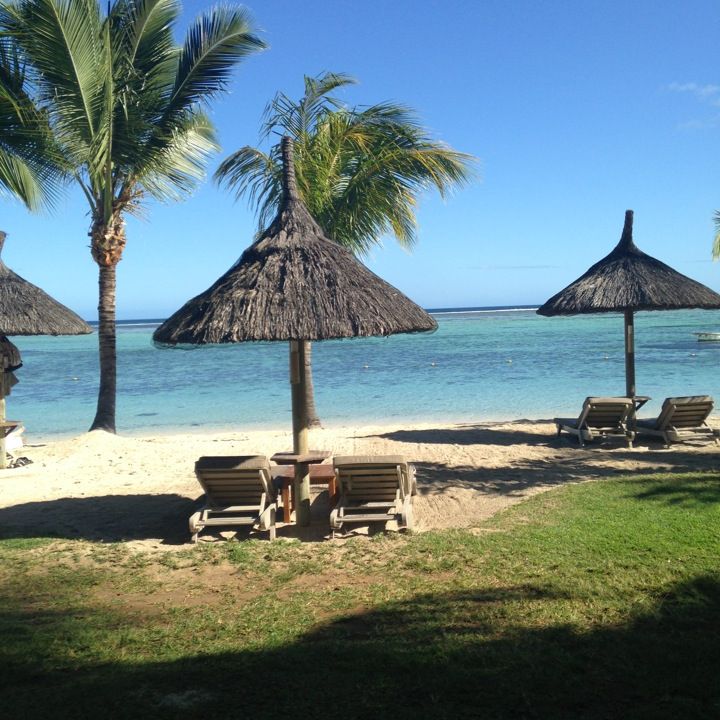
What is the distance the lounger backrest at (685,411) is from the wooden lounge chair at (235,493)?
228 inches

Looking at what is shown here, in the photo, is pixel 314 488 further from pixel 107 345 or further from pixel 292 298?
pixel 107 345

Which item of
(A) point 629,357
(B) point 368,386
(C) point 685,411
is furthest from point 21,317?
(B) point 368,386

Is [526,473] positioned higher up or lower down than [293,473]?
lower down

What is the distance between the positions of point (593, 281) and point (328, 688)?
30.6 feet

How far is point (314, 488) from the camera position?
7.97 metres

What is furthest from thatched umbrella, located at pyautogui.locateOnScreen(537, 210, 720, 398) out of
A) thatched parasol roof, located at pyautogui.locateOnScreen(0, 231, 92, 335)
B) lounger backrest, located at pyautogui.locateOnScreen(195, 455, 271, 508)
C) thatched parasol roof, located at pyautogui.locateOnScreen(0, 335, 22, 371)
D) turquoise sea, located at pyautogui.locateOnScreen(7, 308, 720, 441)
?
thatched parasol roof, located at pyautogui.locateOnScreen(0, 335, 22, 371)

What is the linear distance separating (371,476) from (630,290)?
633 centimetres

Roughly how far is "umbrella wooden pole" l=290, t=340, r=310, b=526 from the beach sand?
0.17m

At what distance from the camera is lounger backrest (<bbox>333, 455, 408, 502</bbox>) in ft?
20.6

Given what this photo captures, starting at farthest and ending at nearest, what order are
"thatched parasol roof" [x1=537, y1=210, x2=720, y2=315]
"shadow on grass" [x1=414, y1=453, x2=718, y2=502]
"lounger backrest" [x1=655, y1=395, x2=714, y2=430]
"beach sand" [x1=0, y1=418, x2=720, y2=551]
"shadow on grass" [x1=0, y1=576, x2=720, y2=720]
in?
1. "thatched parasol roof" [x1=537, y1=210, x2=720, y2=315]
2. "lounger backrest" [x1=655, y1=395, x2=714, y2=430]
3. "shadow on grass" [x1=414, y1=453, x2=718, y2=502]
4. "beach sand" [x1=0, y1=418, x2=720, y2=551]
5. "shadow on grass" [x1=0, y1=576, x2=720, y2=720]

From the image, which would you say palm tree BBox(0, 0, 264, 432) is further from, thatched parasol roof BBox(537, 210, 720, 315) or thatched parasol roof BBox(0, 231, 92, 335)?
thatched parasol roof BBox(537, 210, 720, 315)

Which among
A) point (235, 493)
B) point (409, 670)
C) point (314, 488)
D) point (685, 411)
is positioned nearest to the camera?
point (409, 670)

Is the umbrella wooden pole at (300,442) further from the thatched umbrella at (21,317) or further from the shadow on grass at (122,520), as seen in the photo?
the thatched umbrella at (21,317)

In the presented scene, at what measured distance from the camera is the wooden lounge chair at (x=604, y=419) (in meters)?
10.2
